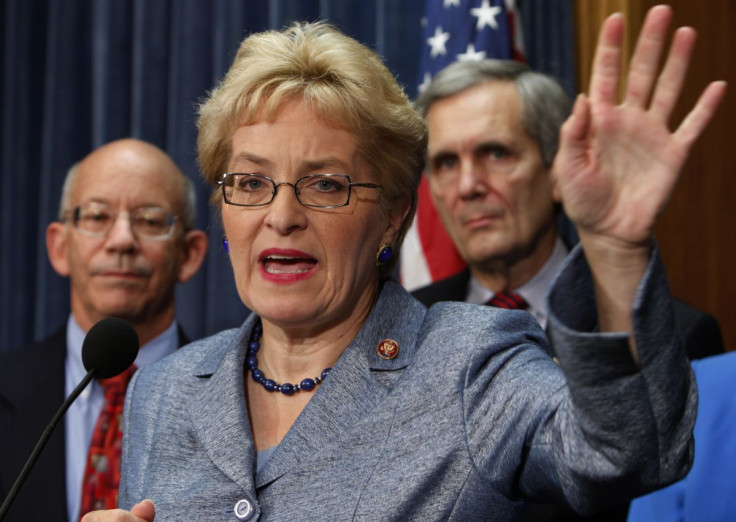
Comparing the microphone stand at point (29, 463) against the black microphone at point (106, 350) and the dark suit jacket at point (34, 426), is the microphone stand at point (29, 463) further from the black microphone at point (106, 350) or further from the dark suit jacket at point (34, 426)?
the dark suit jacket at point (34, 426)

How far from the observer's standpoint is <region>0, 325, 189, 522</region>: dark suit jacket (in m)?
2.52

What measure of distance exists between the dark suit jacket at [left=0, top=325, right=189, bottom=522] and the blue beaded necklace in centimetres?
97

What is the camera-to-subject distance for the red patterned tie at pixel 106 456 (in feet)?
8.34

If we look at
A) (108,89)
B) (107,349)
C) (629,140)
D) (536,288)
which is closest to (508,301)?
(536,288)

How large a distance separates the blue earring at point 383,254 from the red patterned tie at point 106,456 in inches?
38.5

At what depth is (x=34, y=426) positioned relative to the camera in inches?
104

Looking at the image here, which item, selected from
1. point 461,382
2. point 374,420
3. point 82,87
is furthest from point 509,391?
point 82,87

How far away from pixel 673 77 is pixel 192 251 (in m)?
2.25

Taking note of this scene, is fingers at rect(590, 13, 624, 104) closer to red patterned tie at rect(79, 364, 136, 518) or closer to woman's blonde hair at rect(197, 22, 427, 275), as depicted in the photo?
woman's blonde hair at rect(197, 22, 427, 275)

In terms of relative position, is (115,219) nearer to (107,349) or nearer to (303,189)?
(303,189)

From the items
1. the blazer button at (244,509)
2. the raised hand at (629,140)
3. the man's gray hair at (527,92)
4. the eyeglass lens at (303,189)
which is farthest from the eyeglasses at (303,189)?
the man's gray hair at (527,92)

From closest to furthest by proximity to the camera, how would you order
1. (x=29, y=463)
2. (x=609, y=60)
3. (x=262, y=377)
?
(x=609, y=60) < (x=29, y=463) < (x=262, y=377)

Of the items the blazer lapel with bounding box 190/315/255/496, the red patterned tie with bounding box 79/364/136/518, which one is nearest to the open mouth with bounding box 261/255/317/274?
the blazer lapel with bounding box 190/315/255/496

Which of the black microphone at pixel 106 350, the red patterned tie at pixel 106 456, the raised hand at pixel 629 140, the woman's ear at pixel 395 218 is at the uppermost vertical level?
the raised hand at pixel 629 140
